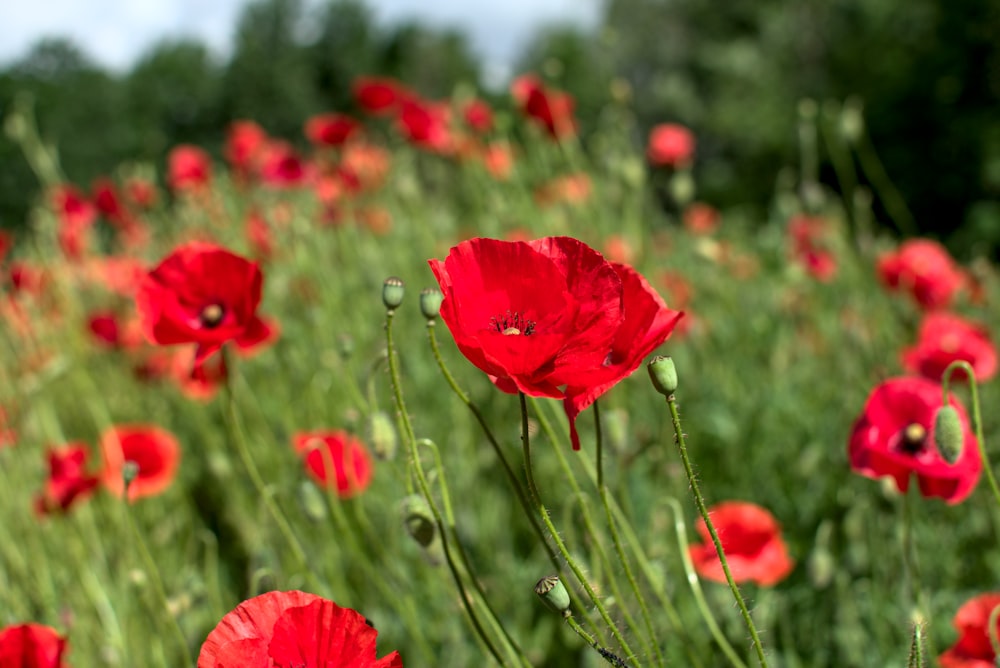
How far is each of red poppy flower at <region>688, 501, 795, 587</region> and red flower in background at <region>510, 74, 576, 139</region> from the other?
1.52 metres

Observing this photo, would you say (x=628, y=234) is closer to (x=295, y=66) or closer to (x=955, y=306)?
(x=955, y=306)

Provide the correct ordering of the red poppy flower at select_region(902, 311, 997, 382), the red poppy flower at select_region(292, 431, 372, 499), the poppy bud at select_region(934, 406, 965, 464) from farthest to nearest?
the red poppy flower at select_region(902, 311, 997, 382) → the red poppy flower at select_region(292, 431, 372, 499) → the poppy bud at select_region(934, 406, 965, 464)

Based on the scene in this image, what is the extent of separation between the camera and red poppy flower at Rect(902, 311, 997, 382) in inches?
65.5

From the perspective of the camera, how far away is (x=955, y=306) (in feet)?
10.3

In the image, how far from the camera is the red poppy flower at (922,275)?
7.53ft

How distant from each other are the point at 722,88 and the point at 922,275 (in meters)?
17.0

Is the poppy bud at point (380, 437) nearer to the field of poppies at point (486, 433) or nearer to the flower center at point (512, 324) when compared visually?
the field of poppies at point (486, 433)

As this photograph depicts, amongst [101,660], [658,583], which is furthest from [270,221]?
[658,583]

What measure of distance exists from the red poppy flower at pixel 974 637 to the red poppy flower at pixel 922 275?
50.5 inches

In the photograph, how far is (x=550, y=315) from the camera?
847 millimetres

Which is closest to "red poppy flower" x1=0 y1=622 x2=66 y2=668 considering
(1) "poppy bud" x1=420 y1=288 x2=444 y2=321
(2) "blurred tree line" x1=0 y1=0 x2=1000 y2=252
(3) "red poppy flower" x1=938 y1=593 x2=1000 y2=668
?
(1) "poppy bud" x1=420 y1=288 x2=444 y2=321

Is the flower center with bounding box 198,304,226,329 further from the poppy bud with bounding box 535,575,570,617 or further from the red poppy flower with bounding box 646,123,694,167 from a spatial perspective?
the red poppy flower with bounding box 646,123,694,167

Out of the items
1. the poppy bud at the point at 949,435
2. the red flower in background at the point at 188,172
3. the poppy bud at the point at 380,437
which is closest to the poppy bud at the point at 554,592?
the poppy bud at the point at 380,437

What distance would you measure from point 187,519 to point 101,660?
741mm
